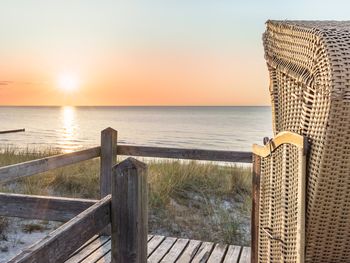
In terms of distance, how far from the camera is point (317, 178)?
7.61 feet

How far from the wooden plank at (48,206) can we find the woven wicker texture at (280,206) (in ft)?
4.14

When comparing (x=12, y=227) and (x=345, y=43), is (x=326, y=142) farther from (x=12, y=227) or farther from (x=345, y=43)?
(x=12, y=227)

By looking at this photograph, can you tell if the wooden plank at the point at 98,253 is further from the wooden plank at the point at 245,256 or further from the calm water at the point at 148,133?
the calm water at the point at 148,133

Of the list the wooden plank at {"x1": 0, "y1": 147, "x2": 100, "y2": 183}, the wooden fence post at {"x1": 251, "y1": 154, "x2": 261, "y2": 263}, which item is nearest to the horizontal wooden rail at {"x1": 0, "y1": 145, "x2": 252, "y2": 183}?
the wooden plank at {"x1": 0, "y1": 147, "x2": 100, "y2": 183}

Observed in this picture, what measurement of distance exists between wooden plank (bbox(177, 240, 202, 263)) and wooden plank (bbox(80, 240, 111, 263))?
841mm

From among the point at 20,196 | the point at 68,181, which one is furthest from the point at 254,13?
the point at 20,196

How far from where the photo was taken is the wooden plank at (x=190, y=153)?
15.6 feet

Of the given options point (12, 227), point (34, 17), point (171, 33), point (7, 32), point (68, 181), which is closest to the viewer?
point (12, 227)

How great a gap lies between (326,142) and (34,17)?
16819 millimetres

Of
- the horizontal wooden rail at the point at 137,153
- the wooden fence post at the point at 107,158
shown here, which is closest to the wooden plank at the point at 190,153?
the horizontal wooden rail at the point at 137,153

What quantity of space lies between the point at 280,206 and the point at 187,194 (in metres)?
4.72

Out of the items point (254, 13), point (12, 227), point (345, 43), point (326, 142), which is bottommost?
point (12, 227)

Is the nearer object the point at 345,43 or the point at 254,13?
the point at 345,43

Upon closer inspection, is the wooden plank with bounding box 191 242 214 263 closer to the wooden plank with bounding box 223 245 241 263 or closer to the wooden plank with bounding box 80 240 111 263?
the wooden plank with bounding box 223 245 241 263
